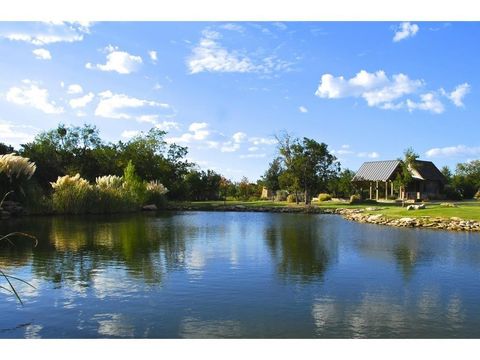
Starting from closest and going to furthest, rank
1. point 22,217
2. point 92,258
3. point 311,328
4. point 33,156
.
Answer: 1. point 311,328
2. point 92,258
3. point 22,217
4. point 33,156

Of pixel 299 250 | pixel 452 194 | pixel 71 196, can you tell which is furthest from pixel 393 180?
pixel 299 250

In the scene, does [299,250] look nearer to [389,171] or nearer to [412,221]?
[412,221]

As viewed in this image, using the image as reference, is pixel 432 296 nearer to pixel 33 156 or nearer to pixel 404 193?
pixel 33 156

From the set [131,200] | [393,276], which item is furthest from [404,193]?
[393,276]

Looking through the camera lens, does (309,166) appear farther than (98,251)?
Yes

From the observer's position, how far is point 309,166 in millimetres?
37969

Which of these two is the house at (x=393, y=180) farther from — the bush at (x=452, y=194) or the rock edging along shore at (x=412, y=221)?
the rock edging along shore at (x=412, y=221)

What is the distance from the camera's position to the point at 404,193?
140 feet

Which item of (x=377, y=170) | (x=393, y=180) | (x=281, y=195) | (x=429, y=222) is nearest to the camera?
(x=429, y=222)

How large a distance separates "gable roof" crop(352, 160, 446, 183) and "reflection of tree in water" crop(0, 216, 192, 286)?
2890 centimetres

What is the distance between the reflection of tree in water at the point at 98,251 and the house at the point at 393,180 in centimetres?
2913

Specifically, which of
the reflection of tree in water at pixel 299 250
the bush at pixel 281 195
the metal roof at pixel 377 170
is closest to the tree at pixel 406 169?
the metal roof at pixel 377 170

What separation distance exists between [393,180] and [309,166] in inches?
394
